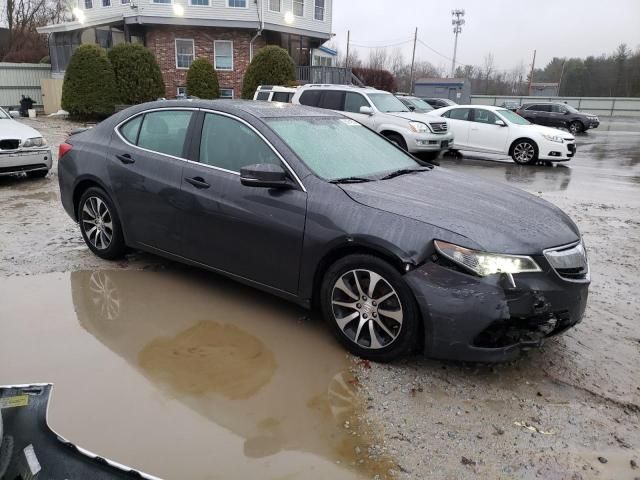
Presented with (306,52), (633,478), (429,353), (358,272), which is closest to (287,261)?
(358,272)

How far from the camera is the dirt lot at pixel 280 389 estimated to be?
102 inches

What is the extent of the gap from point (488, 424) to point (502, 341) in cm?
50

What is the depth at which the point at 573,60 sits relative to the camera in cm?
7638

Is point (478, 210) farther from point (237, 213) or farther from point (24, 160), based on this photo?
point (24, 160)

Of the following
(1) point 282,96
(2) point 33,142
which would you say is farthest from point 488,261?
(1) point 282,96

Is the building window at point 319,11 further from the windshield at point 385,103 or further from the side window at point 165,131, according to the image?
the side window at point 165,131

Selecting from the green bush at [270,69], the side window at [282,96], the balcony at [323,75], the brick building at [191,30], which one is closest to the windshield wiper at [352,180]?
the side window at [282,96]

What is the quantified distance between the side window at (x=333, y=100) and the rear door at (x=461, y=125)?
350 cm

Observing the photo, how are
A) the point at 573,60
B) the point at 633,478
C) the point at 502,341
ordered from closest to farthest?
the point at 633,478 → the point at 502,341 → the point at 573,60

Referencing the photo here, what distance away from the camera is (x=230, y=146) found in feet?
13.5

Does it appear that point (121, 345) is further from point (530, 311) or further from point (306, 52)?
point (306, 52)

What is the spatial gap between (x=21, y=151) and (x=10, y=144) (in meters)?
0.20

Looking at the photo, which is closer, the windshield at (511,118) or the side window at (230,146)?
the side window at (230,146)

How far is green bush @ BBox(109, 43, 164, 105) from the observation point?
890 inches
